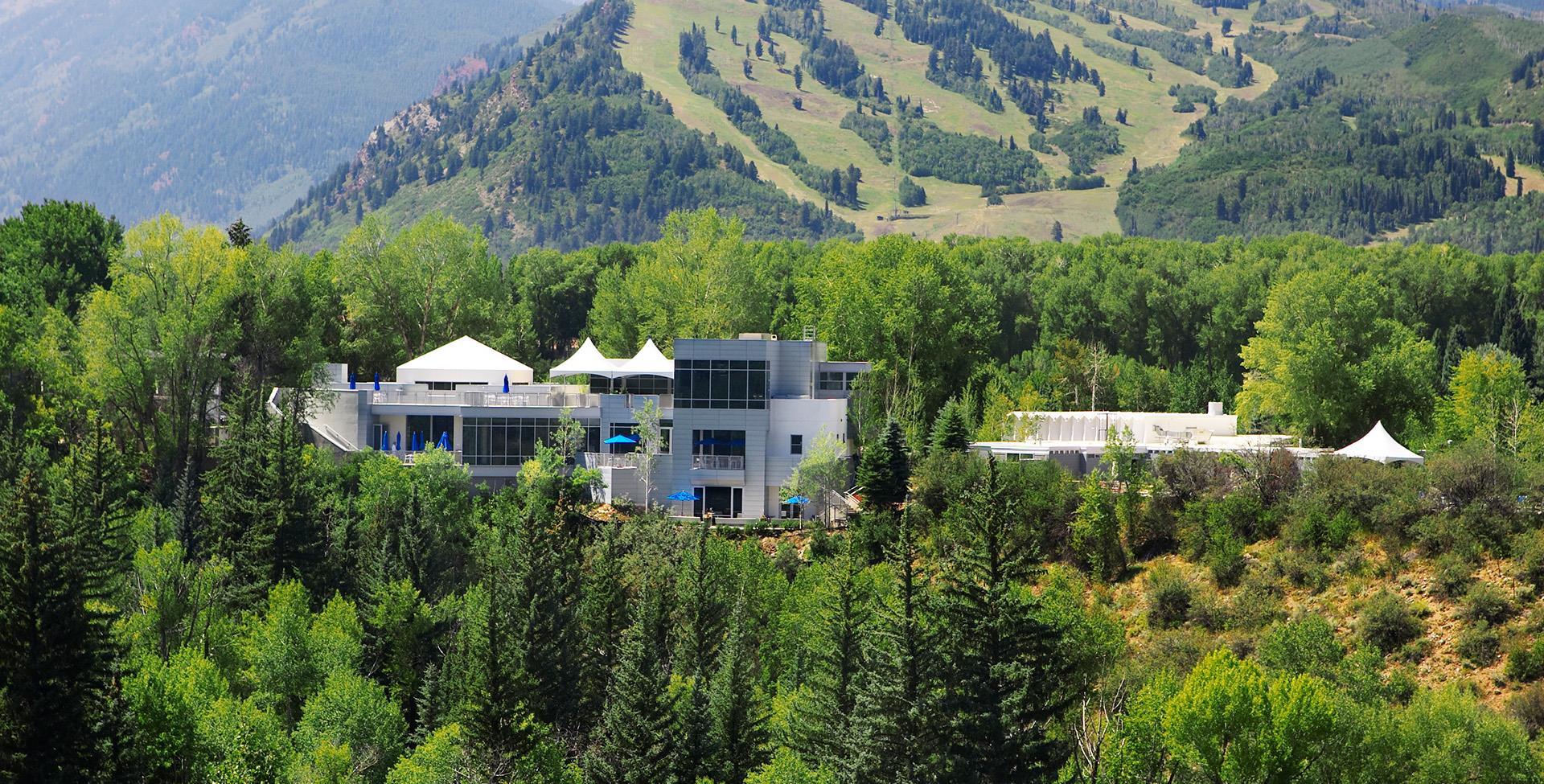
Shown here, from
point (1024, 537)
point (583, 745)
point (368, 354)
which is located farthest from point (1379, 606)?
point (368, 354)

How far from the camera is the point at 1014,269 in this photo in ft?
452

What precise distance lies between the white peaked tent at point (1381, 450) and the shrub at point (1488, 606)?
13.3m

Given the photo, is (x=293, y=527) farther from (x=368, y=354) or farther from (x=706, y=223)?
(x=706, y=223)

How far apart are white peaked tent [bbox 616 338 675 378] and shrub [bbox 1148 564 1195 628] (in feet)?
91.6

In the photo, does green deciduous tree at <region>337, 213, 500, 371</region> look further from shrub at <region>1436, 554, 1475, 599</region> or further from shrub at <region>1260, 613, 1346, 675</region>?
shrub at <region>1436, 554, 1475, 599</region>

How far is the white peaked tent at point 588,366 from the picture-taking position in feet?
302

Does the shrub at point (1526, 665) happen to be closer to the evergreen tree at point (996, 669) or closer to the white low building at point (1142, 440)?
the evergreen tree at point (996, 669)

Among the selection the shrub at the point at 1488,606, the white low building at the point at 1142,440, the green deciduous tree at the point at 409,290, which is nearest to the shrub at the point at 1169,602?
the white low building at the point at 1142,440

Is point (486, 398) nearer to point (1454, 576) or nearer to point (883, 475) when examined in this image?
point (883, 475)

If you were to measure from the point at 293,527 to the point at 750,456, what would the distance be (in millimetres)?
20898

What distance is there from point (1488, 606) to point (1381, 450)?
1581 cm

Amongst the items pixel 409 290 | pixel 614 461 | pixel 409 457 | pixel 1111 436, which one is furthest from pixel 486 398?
pixel 1111 436

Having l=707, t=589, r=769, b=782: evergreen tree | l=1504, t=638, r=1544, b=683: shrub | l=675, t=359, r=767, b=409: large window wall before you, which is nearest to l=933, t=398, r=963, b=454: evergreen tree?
l=675, t=359, r=767, b=409: large window wall

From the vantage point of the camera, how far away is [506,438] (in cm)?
8931
